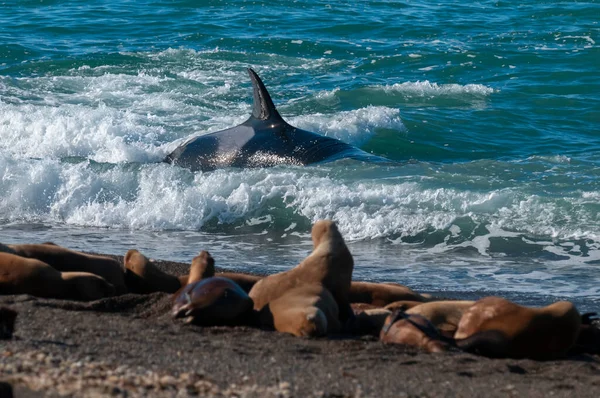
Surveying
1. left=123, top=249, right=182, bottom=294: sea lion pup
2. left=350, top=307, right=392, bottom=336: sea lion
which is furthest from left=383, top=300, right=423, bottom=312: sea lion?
left=123, top=249, right=182, bottom=294: sea lion pup

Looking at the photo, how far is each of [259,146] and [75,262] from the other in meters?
5.80

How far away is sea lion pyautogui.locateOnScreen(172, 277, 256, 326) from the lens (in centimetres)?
570

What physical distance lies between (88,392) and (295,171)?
7.90m

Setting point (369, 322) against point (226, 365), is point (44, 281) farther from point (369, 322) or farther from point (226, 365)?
point (369, 322)

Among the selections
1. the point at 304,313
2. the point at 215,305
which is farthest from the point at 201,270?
the point at 304,313

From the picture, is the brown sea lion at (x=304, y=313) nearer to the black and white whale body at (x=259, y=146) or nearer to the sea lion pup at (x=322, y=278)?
the sea lion pup at (x=322, y=278)

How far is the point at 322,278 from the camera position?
19.5 feet

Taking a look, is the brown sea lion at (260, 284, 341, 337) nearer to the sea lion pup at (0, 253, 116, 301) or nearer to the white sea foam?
the sea lion pup at (0, 253, 116, 301)

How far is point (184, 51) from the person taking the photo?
843 inches

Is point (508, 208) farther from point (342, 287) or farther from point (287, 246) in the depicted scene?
point (342, 287)

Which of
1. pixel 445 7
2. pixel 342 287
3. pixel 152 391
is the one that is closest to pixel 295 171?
pixel 342 287

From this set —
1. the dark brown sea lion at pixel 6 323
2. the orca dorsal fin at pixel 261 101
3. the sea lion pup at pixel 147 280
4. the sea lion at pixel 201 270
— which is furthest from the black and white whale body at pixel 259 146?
the dark brown sea lion at pixel 6 323

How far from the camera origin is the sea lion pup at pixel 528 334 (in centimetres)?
545

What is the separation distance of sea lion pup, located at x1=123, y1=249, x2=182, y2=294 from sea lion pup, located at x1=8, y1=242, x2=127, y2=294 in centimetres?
6
